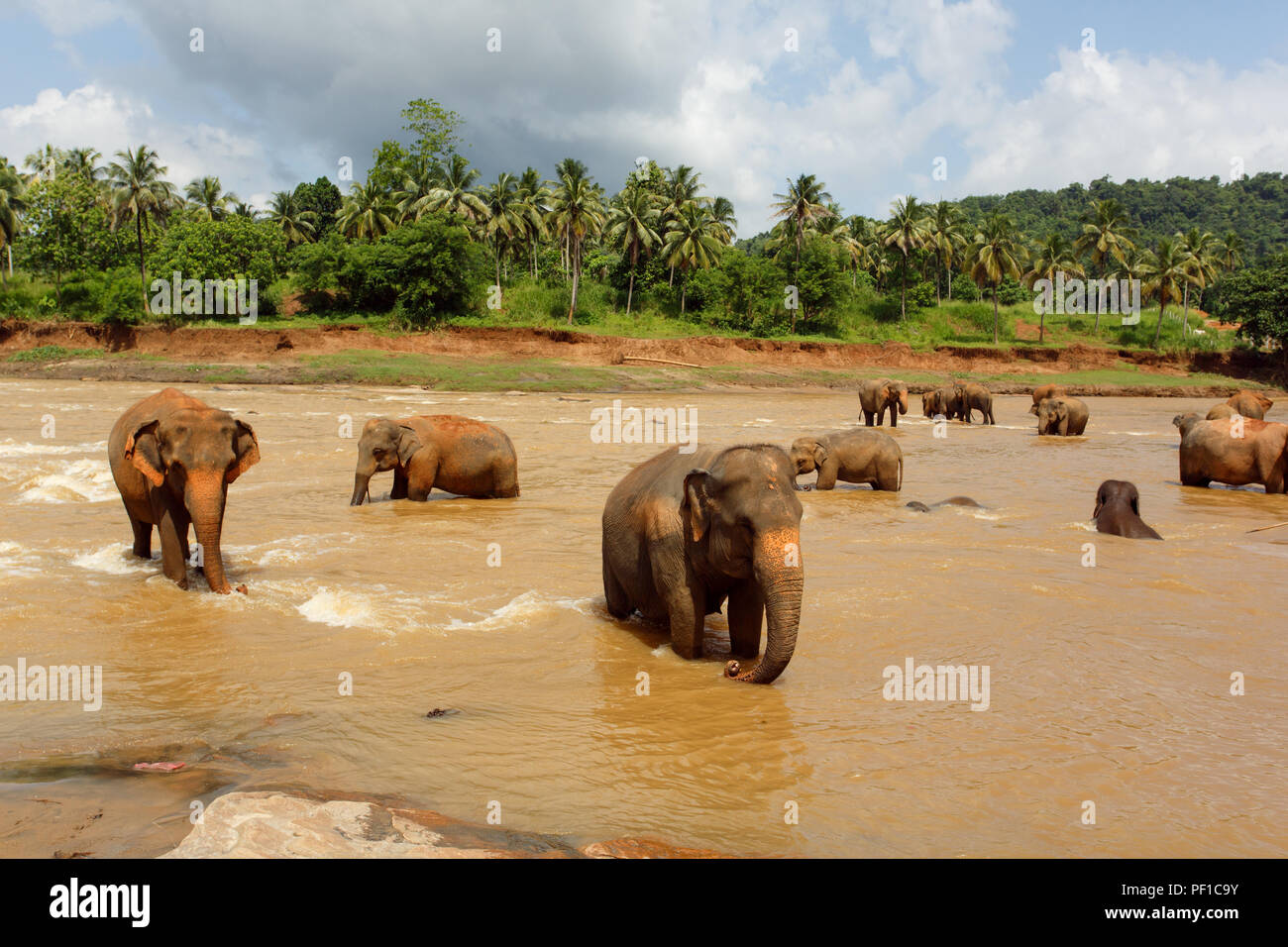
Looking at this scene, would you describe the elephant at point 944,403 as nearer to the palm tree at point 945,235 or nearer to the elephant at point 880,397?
the elephant at point 880,397

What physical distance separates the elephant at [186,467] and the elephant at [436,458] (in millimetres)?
4825

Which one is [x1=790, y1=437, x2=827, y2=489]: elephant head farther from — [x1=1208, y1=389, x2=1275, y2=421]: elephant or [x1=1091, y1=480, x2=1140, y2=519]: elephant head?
[x1=1208, y1=389, x2=1275, y2=421]: elephant

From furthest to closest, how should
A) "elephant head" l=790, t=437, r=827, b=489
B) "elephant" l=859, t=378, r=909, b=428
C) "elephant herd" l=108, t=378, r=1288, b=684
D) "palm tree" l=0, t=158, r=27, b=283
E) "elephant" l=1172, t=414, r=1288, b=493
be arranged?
"palm tree" l=0, t=158, r=27, b=283
"elephant" l=859, t=378, r=909, b=428
"elephant" l=1172, t=414, r=1288, b=493
"elephant head" l=790, t=437, r=827, b=489
"elephant herd" l=108, t=378, r=1288, b=684

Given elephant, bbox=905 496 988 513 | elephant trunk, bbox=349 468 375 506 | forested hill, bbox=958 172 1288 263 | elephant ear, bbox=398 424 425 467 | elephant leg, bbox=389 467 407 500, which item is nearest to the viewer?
elephant trunk, bbox=349 468 375 506

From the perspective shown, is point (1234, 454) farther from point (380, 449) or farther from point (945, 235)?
point (945, 235)

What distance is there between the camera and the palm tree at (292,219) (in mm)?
74938

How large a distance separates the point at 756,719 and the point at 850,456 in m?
11.7

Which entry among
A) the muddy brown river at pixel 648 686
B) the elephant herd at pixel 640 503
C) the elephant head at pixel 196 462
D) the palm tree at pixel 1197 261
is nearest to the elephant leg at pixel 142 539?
the elephant herd at pixel 640 503

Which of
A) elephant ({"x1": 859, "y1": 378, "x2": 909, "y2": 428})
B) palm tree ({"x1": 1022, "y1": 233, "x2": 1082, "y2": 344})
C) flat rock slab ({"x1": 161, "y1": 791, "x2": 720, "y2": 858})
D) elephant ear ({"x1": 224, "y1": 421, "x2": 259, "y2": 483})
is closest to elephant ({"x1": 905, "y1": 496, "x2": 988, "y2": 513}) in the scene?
elephant ear ({"x1": 224, "y1": 421, "x2": 259, "y2": 483})

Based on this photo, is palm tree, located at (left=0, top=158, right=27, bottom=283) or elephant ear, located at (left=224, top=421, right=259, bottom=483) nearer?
elephant ear, located at (left=224, top=421, right=259, bottom=483)

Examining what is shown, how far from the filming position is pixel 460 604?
8.95m

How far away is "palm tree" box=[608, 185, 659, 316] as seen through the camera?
6569 cm

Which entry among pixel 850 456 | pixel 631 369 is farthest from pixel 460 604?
pixel 631 369
